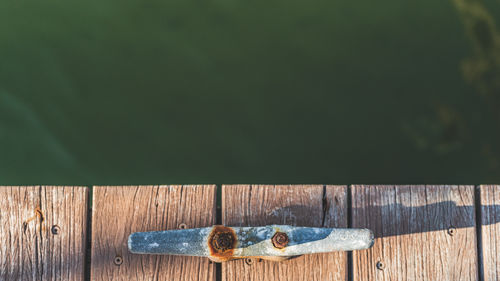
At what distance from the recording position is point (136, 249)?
4.96 feet

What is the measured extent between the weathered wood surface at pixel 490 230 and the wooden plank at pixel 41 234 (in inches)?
52.2

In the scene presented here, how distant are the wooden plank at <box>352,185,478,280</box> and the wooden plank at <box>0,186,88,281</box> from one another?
92cm

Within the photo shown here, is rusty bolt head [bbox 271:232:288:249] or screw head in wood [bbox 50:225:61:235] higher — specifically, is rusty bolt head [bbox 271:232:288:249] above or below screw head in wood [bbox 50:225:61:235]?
below

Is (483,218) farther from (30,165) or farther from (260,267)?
(30,165)

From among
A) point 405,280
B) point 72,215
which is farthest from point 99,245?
point 405,280

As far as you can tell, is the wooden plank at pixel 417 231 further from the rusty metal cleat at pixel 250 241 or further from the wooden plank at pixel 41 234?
the wooden plank at pixel 41 234

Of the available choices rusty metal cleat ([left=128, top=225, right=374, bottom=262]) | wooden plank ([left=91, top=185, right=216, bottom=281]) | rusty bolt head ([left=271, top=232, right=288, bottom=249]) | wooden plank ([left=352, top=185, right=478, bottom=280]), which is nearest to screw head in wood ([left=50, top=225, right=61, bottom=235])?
wooden plank ([left=91, top=185, right=216, bottom=281])

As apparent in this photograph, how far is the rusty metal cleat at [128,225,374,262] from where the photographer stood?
1489 millimetres

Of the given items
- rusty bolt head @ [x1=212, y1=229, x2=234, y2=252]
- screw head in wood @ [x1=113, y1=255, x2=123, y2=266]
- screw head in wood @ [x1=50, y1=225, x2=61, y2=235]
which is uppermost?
screw head in wood @ [x1=50, y1=225, x2=61, y2=235]

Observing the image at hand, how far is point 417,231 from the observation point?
5.44ft

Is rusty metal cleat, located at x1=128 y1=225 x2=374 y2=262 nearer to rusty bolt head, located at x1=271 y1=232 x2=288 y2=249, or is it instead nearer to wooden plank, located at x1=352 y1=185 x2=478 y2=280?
rusty bolt head, located at x1=271 y1=232 x2=288 y2=249

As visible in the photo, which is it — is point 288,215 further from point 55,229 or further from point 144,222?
point 55,229

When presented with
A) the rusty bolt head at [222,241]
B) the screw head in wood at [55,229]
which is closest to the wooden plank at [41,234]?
the screw head in wood at [55,229]

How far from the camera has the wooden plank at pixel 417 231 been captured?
1639 millimetres
